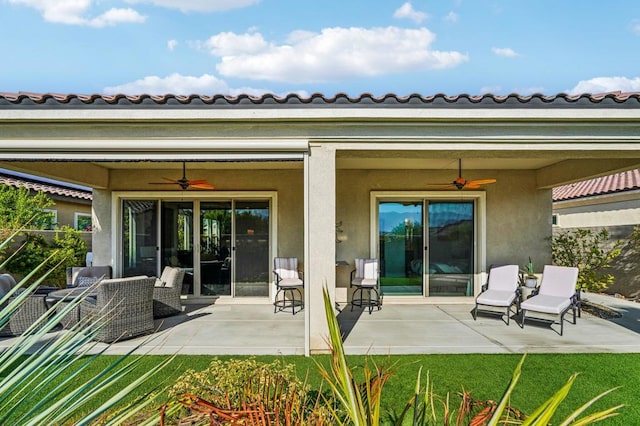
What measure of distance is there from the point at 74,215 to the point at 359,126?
1462cm

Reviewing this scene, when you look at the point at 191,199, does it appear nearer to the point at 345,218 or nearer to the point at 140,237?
the point at 140,237

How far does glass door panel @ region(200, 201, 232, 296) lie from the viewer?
10.3 metres

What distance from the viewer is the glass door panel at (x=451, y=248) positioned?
412 inches

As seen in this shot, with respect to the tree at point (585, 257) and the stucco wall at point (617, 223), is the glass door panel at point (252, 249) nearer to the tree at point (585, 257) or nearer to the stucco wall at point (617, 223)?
the tree at point (585, 257)

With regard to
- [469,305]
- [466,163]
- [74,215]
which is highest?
[466,163]

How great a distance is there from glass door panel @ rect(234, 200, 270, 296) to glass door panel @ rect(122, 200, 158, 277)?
2.30 meters

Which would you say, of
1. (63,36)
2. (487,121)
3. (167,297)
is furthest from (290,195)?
(63,36)

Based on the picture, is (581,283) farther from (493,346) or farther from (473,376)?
(473,376)

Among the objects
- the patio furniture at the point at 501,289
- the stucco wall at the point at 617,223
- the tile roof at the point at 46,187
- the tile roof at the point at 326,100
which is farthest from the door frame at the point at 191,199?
the stucco wall at the point at 617,223

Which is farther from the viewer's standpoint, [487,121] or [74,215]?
[74,215]

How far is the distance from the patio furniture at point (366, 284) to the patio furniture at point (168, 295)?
13.6ft

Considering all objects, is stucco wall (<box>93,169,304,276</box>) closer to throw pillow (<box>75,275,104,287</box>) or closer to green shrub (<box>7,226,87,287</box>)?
green shrub (<box>7,226,87,287</box>)

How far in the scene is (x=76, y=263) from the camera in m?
12.3

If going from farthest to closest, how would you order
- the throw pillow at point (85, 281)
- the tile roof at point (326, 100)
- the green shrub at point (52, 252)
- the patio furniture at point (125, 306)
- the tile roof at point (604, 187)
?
the tile roof at point (604, 187) → the green shrub at point (52, 252) → the throw pillow at point (85, 281) → the patio furniture at point (125, 306) → the tile roof at point (326, 100)
